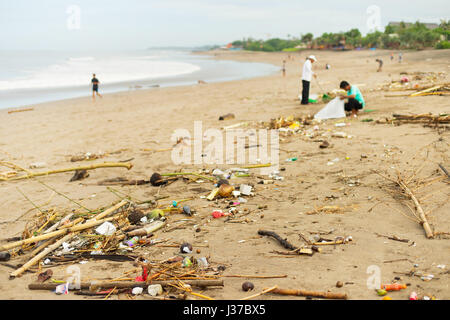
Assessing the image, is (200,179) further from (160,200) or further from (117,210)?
(117,210)

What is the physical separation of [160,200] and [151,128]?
5660 mm

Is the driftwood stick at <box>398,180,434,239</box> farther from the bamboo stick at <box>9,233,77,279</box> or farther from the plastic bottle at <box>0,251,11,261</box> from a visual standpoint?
the plastic bottle at <box>0,251,11,261</box>

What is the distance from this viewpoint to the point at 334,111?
8.59 m

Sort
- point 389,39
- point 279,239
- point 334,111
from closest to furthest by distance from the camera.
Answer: point 279,239
point 334,111
point 389,39

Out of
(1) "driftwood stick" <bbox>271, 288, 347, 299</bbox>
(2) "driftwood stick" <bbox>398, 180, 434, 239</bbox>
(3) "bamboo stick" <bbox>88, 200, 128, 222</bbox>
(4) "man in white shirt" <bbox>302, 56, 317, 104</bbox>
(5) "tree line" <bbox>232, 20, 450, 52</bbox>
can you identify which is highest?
(5) "tree line" <bbox>232, 20, 450, 52</bbox>

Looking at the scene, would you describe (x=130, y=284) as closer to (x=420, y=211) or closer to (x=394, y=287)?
(x=394, y=287)

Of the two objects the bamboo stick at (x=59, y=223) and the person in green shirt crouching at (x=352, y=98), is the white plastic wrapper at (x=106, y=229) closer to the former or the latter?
the bamboo stick at (x=59, y=223)

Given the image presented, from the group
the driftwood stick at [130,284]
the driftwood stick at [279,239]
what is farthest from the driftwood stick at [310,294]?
the driftwood stick at [279,239]

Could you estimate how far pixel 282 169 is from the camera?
5.78 metres

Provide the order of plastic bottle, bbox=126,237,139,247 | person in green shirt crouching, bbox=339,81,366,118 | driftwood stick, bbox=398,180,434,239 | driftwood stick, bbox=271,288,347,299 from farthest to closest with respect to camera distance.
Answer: person in green shirt crouching, bbox=339,81,366,118 → plastic bottle, bbox=126,237,139,247 → driftwood stick, bbox=398,180,434,239 → driftwood stick, bbox=271,288,347,299

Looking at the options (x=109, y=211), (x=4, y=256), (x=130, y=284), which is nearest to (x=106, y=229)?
(x=109, y=211)

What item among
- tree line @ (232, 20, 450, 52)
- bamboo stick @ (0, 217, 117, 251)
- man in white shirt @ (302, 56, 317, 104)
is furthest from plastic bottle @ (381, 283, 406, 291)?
tree line @ (232, 20, 450, 52)

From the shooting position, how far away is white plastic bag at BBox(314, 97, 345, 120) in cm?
851

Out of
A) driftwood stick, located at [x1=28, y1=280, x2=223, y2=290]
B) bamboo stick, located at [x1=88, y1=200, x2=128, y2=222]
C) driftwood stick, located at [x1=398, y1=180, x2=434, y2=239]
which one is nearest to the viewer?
driftwood stick, located at [x1=28, y1=280, x2=223, y2=290]
